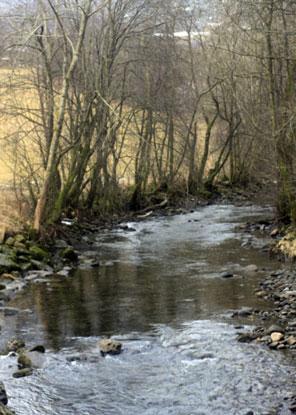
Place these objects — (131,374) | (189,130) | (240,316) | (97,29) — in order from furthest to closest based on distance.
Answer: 1. (189,130)
2. (97,29)
3. (240,316)
4. (131,374)

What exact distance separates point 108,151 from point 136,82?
4662mm

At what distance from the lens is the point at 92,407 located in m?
7.73

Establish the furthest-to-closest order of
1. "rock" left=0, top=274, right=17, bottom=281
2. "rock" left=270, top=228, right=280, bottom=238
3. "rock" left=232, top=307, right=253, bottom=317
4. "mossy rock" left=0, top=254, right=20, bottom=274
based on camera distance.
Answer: "rock" left=270, top=228, right=280, bottom=238
"mossy rock" left=0, top=254, right=20, bottom=274
"rock" left=0, top=274, right=17, bottom=281
"rock" left=232, top=307, right=253, bottom=317

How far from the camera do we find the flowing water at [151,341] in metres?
7.88

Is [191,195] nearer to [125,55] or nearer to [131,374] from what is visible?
[125,55]

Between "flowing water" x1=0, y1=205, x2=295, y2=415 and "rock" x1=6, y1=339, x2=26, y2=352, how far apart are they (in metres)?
0.27

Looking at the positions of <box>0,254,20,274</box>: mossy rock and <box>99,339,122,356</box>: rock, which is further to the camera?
<box>0,254,20,274</box>: mossy rock

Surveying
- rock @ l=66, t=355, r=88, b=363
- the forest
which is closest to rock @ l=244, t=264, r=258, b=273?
the forest

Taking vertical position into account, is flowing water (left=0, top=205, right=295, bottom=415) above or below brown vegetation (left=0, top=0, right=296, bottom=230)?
below

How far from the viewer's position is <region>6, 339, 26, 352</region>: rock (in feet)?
32.2

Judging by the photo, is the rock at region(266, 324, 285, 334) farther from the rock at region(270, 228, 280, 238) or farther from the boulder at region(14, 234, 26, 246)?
the rock at region(270, 228, 280, 238)

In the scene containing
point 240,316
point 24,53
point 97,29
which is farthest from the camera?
point 97,29

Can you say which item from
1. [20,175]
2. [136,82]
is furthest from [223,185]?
[20,175]

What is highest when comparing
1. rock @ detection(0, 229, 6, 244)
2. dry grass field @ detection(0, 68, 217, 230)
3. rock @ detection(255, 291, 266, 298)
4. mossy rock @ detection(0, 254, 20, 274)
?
dry grass field @ detection(0, 68, 217, 230)
